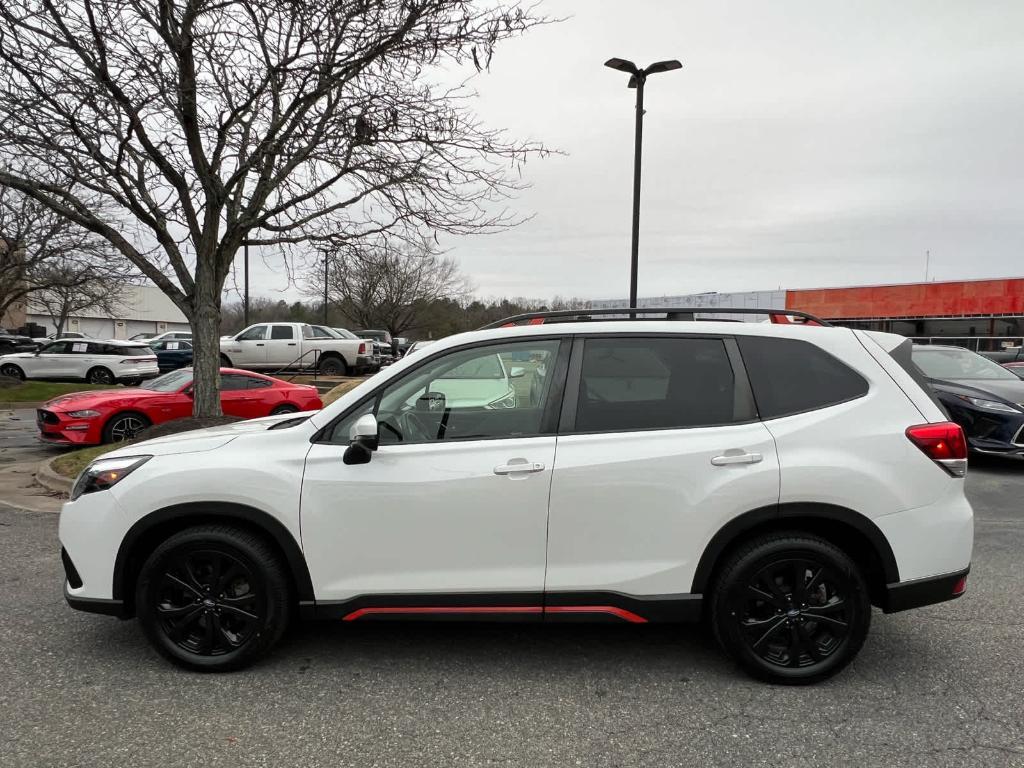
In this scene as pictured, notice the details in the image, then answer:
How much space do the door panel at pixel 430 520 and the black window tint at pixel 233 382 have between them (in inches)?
344

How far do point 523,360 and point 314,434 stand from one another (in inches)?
43.4

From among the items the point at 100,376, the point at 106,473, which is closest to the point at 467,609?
the point at 106,473

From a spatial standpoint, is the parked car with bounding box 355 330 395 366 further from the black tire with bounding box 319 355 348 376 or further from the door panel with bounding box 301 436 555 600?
the door panel with bounding box 301 436 555 600

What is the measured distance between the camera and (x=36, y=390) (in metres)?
18.9

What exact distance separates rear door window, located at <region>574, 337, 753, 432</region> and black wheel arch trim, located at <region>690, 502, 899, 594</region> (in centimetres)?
45

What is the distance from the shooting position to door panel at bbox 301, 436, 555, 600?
2996mm

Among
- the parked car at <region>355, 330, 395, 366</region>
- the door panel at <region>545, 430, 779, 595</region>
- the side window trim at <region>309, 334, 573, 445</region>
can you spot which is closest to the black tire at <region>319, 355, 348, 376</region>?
the parked car at <region>355, 330, 395, 366</region>

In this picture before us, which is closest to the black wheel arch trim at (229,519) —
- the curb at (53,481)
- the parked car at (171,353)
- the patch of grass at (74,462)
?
the curb at (53,481)

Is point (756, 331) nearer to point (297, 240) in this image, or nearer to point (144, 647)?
point (144, 647)

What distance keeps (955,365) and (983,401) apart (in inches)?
55.8

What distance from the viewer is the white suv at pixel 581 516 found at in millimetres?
2994

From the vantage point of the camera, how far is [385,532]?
3.02 metres

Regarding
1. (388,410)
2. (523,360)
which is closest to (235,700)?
(388,410)

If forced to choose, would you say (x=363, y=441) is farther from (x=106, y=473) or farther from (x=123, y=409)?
(x=123, y=409)
